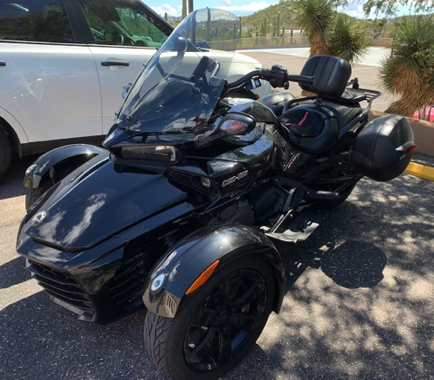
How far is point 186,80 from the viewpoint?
2381 millimetres

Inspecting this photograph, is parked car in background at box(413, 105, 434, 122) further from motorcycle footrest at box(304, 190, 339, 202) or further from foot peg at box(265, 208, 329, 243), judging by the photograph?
foot peg at box(265, 208, 329, 243)

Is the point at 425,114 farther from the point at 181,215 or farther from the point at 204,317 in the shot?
the point at 204,317

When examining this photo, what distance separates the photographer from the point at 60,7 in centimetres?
446

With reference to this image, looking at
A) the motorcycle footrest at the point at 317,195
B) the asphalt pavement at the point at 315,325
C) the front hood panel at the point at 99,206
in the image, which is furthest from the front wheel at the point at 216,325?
the motorcycle footrest at the point at 317,195

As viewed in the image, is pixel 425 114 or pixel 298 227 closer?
pixel 298 227

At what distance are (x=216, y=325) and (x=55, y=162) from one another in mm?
1795

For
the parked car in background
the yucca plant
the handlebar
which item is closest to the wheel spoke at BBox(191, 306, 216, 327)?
the handlebar

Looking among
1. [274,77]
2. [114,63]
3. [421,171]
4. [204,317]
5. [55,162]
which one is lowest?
[421,171]

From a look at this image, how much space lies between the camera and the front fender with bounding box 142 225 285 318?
176 centimetres

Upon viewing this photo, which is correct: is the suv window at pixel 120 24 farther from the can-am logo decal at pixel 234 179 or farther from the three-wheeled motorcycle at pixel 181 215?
the can-am logo decal at pixel 234 179

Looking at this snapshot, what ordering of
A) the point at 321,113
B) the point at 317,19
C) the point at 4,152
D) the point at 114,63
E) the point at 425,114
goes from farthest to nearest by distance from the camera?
the point at 317,19
the point at 425,114
the point at 114,63
the point at 4,152
the point at 321,113

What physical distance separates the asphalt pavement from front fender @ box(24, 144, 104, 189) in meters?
0.73

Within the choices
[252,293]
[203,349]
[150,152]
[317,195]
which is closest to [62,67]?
[150,152]

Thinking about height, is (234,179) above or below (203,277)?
above
